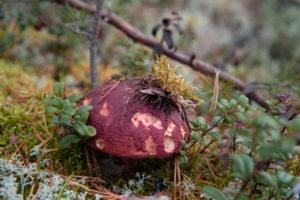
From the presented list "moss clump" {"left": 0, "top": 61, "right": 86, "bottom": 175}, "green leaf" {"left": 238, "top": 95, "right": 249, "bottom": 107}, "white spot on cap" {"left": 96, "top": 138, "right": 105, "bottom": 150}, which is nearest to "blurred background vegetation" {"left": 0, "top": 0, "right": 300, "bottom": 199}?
"moss clump" {"left": 0, "top": 61, "right": 86, "bottom": 175}

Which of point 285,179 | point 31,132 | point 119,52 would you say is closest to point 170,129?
point 285,179

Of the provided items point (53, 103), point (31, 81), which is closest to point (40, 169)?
point (53, 103)

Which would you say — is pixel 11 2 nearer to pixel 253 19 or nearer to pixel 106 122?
pixel 106 122

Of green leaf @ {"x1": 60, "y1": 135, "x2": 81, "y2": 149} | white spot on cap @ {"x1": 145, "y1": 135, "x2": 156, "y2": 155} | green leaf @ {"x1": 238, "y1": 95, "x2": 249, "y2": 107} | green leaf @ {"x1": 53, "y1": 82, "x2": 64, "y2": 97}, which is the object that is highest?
green leaf @ {"x1": 238, "y1": 95, "x2": 249, "y2": 107}

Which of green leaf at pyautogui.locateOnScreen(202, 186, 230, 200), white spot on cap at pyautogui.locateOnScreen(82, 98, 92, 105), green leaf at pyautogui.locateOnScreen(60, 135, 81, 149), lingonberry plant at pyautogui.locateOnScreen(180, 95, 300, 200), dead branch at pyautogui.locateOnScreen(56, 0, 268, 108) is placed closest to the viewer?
lingonberry plant at pyautogui.locateOnScreen(180, 95, 300, 200)

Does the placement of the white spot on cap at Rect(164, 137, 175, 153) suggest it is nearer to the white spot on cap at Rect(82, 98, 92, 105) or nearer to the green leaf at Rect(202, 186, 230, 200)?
the green leaf at Rect(202, 186, 230, 200)

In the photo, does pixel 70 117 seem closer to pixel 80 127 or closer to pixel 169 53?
pixel 80 127

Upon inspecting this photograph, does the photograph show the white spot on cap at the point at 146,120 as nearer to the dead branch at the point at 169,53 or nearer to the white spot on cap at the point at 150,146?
the white spot on cap at the point at 150,146
